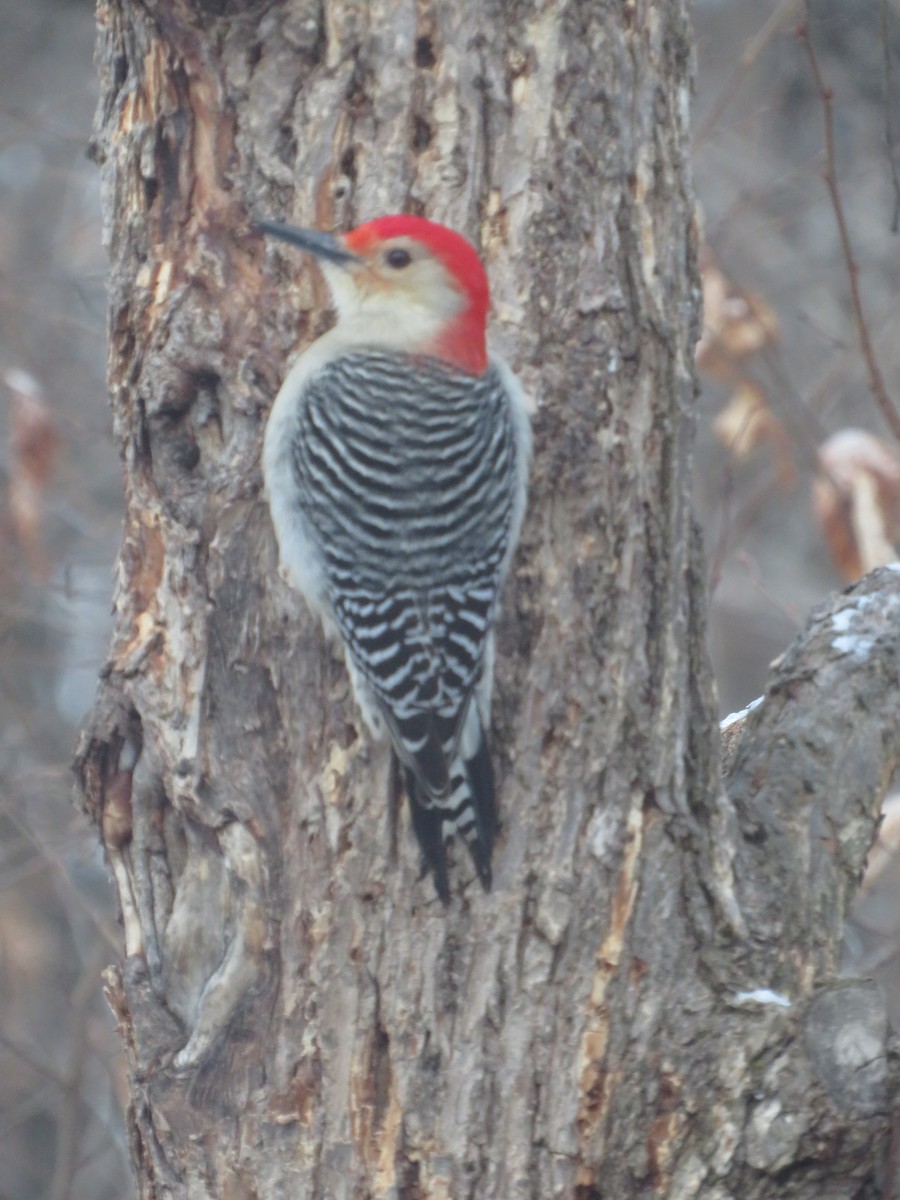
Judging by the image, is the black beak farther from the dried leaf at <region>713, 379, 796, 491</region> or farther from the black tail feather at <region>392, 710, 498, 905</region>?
the dried leaf at <region>713, 379, 796, 491</region>

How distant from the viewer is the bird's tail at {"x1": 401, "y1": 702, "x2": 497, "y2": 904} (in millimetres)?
3004

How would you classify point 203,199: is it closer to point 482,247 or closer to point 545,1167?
point 482,247

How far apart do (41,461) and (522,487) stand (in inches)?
134

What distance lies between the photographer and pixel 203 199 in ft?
10.8

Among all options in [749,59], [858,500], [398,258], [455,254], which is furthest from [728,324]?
[455,254]

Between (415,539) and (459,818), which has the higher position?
(415,539)

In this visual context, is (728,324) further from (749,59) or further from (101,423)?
(101,423)

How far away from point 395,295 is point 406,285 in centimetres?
8

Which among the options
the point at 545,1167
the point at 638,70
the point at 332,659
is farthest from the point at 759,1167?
the point at 638,70

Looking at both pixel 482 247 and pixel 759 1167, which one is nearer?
pixel 759 1167

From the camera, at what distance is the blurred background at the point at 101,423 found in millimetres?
6297

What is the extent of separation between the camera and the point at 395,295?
344 cm

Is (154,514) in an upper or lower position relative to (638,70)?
lower

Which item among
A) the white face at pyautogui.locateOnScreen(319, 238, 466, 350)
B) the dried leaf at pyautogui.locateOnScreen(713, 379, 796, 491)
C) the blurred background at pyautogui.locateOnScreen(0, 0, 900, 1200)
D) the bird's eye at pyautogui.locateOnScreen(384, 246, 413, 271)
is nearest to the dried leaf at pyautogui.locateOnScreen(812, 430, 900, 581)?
the blurred background at pyautogui.locateOnScreen(0, 0, 900, 1200)
